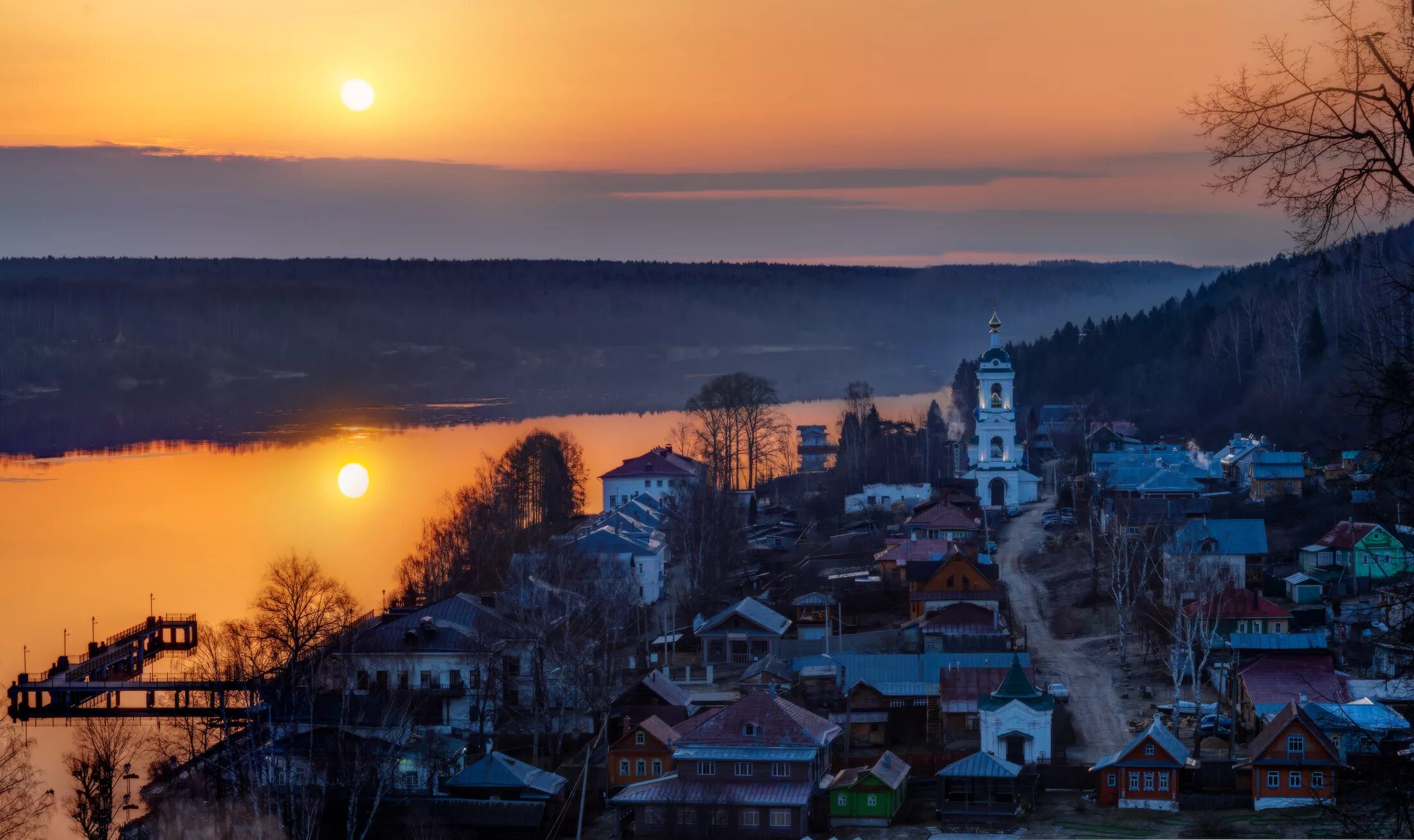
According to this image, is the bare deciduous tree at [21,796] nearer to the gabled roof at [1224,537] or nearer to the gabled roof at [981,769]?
the gabled roof at [981,769]

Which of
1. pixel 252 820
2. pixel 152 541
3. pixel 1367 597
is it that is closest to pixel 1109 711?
pixel 1367 597

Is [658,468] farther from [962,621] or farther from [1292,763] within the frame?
[1292,763]

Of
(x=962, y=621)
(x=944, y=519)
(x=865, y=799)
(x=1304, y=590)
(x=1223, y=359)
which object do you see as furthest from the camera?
(x=1223, y=359)

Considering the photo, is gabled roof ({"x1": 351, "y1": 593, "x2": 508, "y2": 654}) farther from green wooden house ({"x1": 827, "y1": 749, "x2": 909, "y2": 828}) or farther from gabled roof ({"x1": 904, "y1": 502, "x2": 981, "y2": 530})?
→ gabled roof ({"x1": 904, "y1": 502, "x2": 981, "y2": 530})

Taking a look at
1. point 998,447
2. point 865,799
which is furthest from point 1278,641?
point 998,447

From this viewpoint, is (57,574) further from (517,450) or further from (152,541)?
(517,450)

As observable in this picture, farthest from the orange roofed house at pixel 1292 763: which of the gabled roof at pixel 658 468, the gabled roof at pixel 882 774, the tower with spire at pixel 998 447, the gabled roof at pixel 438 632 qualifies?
the gabled roof at pixel 658 468
